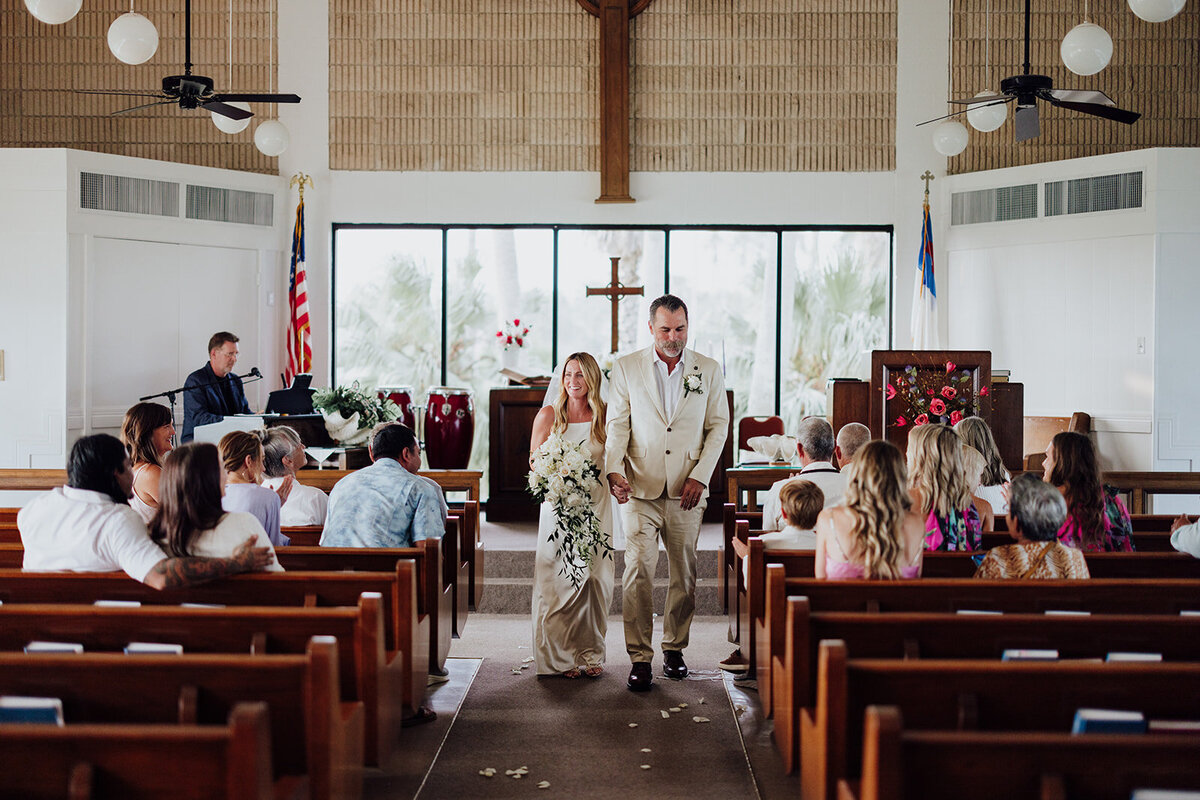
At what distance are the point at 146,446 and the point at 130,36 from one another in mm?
3277

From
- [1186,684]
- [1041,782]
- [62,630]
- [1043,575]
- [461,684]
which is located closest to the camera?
[1041,782]

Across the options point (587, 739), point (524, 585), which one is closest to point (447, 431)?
point (524, 585)

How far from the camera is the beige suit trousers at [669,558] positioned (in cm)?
498

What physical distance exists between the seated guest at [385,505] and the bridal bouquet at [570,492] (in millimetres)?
623

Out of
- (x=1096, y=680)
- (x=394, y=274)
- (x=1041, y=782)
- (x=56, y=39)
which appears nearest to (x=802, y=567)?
(x=1096, y=680)

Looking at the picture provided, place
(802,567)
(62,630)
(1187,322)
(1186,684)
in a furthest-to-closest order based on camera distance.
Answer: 1. (1187,322)
2. (802,567)
3. (62,630)
4. (1186,684)

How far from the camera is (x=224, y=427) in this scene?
7.33 meters

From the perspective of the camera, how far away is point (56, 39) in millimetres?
9859

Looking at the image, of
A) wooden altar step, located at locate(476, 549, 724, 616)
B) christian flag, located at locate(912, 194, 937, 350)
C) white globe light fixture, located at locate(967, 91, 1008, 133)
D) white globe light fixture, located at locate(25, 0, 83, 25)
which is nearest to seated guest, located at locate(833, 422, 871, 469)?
wooden altar step, located at locate(476, 549, 724, 616)

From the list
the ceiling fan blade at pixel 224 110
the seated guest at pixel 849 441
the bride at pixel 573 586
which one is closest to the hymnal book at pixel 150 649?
the bride at pixel 573 586

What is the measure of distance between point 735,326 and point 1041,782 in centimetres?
824

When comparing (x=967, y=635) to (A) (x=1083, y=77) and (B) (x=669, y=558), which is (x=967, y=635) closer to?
(B) (x=669, y=558)

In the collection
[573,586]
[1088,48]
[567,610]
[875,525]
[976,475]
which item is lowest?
[567,610]

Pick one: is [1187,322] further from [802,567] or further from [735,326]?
[802,567]
